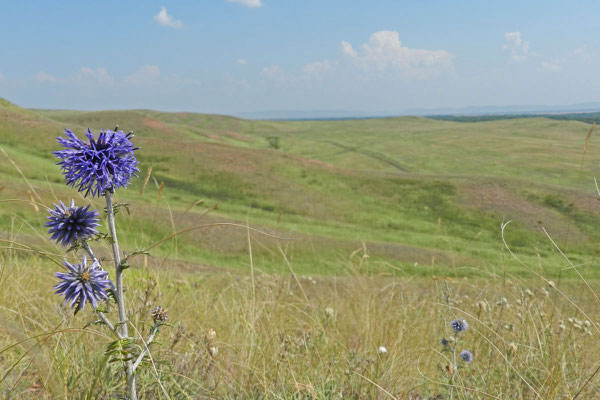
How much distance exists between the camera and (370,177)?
4125 cm

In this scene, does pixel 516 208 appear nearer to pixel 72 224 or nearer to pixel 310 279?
pixel 310 279

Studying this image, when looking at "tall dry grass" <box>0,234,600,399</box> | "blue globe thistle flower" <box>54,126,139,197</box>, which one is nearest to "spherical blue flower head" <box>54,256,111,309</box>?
"blue globe thistle flower" <box>54,126,139,197</box>

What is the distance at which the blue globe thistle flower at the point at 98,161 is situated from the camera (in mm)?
2262

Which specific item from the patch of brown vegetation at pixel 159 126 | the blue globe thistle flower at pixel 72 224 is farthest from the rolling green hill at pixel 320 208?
the patch of brown vegetation at pixel 159 126

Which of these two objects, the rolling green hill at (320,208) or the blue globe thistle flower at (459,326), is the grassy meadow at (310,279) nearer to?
the rolling green hill at (320,208)

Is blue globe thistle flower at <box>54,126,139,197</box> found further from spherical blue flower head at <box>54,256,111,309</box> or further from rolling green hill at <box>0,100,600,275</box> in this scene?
rolling green hill at <box>0,100,600,275</box>

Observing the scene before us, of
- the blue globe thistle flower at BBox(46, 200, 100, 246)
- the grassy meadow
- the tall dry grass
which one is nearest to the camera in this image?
the blue globe thistle flower at BBox(46, 200, 100, 246)

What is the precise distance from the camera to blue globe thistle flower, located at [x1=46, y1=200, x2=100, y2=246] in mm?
2361

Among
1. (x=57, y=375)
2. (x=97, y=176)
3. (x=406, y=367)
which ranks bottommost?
(x=406, y=367)

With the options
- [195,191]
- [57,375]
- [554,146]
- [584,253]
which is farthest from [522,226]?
[554,146]

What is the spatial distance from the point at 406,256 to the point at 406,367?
1860cm

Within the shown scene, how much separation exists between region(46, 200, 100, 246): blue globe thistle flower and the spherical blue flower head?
19cm

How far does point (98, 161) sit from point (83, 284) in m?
0.70

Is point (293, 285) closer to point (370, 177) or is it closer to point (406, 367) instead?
point (406, 367)
